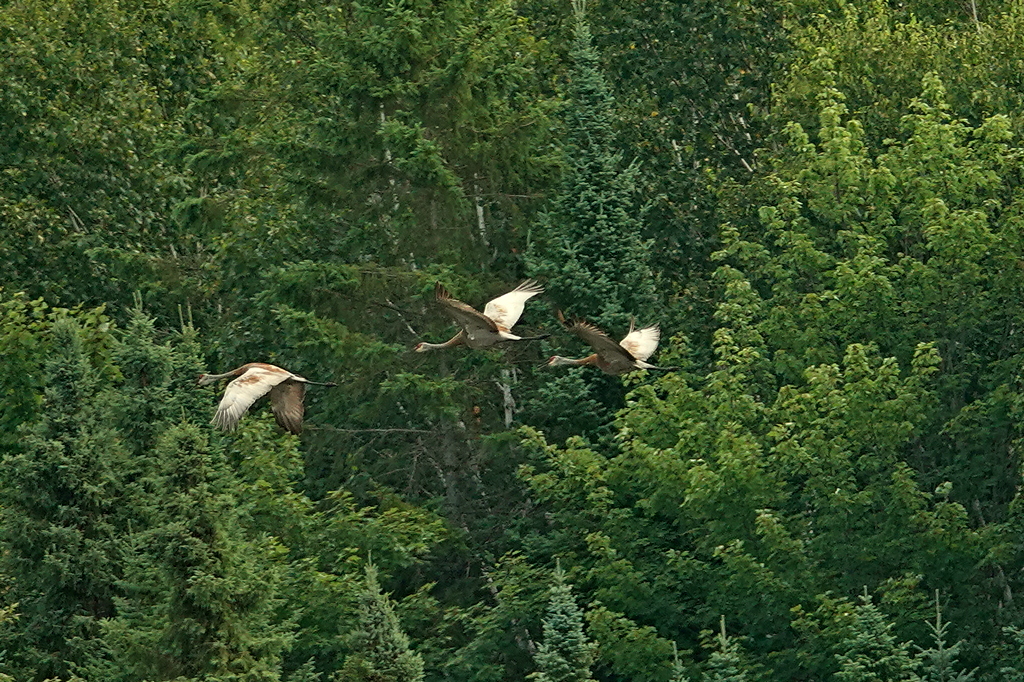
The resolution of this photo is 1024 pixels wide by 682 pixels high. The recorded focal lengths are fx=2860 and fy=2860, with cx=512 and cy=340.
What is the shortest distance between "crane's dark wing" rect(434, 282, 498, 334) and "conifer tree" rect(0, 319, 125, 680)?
6905 millimetres

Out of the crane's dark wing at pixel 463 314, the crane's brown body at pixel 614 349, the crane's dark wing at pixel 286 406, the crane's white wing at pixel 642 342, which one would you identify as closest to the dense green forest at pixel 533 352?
the crane's white wing at pixel 642 342

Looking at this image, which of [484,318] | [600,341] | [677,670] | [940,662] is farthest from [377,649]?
[940,662]

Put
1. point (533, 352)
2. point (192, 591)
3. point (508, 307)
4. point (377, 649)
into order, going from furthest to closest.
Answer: point (533, 352) → point (377, 649) → point (508, 307) → point (192, 591)

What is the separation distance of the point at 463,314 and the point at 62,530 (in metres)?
8.08

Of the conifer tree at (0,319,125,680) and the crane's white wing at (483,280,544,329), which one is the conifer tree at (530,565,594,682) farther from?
the conifer tree at (0,319,125,680)

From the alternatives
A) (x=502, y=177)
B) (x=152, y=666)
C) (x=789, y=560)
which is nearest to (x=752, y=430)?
(x=789, y=560)

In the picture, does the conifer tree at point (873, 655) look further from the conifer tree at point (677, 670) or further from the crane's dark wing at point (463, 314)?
the crane's dark wing at point (463, 314)

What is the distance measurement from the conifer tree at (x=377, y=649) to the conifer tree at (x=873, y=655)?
204 inches

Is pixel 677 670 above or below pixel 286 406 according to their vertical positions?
below

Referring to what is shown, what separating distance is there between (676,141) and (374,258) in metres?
5.27

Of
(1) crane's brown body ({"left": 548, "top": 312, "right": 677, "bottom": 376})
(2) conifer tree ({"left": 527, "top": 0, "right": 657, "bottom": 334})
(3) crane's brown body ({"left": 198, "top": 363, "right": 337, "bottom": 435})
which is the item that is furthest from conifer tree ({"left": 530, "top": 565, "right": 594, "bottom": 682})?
(2) conifer tree ({"left": 527, "top": 0, "right": 657, "bottom": 334})

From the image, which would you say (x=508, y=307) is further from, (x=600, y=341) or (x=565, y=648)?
(x=565, y=648)

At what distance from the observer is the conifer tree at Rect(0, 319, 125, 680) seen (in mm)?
35000

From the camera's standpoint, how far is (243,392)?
30.0 metres
